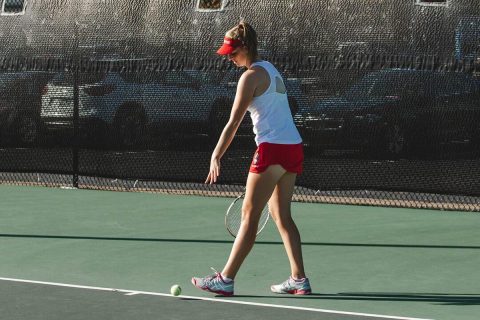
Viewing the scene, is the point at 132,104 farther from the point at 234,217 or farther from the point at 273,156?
the point at 273,156

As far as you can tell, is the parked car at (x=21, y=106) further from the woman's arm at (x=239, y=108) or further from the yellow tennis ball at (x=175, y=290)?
the woman's arm at (x=239, y=108)

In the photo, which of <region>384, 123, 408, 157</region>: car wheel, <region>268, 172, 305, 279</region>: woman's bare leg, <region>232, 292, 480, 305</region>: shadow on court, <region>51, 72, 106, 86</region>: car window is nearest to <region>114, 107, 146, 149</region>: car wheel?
<region>51, 72, 106, 86</region>: car window

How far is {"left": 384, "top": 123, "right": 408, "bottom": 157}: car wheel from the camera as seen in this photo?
13.2 m

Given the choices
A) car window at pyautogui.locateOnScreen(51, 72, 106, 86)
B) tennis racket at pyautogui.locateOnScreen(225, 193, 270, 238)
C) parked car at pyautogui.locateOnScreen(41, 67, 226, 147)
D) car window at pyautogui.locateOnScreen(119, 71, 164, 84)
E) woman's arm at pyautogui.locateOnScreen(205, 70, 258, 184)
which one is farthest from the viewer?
car window at pyautogui.locateOnScreen(51, 72, 106, 86)

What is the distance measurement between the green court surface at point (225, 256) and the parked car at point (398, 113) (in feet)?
2.51

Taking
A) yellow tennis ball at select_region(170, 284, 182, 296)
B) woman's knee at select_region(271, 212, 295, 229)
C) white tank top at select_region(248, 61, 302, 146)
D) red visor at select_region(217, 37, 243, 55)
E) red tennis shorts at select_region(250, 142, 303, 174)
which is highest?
red visor at select_region(217, 37, 243, 55)

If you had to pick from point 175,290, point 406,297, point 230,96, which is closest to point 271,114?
point 175,290

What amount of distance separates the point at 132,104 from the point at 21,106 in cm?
179

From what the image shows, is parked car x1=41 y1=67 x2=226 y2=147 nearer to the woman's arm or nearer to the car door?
the car door

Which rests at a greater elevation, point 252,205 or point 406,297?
point 252,205

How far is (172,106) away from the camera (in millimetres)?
14898

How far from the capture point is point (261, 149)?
26.5 ft

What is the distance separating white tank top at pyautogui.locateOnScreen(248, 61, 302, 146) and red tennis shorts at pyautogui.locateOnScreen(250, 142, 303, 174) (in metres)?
0.03

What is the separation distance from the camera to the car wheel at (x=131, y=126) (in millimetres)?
15188
